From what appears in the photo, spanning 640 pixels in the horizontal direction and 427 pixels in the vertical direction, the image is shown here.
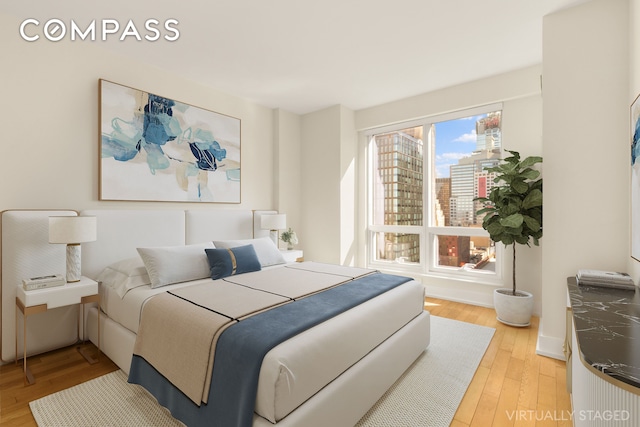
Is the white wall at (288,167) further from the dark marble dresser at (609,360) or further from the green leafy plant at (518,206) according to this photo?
the dark marble dresser at (609,360)

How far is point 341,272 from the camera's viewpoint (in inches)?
114

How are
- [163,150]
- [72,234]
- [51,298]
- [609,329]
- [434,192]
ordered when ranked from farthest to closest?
[434,192]
[163,150]
[72,234]
[51,298]
[609,329]

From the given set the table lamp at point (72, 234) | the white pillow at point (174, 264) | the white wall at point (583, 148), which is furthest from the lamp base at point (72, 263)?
the white wall at point (583, 148)

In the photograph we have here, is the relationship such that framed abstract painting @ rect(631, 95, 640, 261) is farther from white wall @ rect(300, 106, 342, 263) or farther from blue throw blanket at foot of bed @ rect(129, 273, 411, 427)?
white wall @ rect(300, 106, 342, 263)

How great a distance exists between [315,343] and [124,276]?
1.93m

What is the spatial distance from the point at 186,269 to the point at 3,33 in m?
2.37

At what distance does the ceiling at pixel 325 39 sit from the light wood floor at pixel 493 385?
2711 millimetres

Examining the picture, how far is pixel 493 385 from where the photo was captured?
2133 mm

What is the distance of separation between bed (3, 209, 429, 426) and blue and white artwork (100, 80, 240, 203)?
27 centimetres

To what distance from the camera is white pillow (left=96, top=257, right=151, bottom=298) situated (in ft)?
7.98

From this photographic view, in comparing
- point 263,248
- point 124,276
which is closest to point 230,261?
point 263,248

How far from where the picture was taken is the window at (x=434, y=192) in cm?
390

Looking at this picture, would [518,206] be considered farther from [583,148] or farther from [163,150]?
[163,150]

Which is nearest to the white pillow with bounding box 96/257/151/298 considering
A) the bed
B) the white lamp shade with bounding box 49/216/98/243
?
the bed
